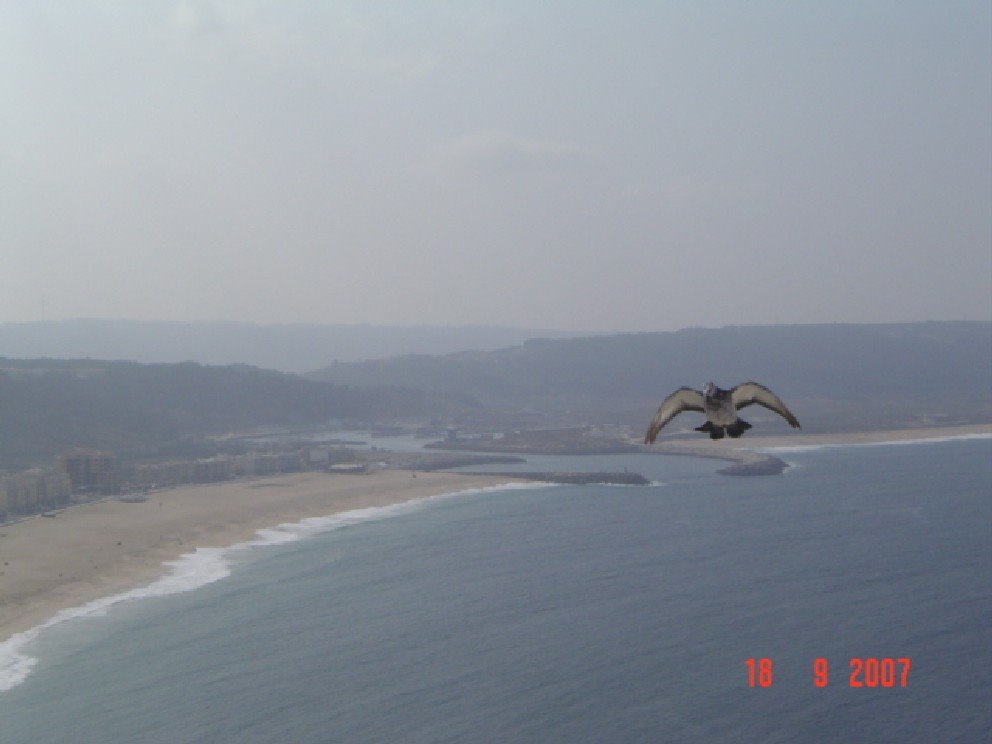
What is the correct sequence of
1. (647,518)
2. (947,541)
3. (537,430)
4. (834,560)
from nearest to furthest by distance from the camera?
(834,560), (947,541), (647,518), (537,430)

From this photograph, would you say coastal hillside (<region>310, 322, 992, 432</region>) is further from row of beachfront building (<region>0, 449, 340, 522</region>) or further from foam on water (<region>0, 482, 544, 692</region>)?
foam on water (<region>0, 482, 544, 692</region>)

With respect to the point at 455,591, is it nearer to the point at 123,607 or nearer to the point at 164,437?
the point at 123,607

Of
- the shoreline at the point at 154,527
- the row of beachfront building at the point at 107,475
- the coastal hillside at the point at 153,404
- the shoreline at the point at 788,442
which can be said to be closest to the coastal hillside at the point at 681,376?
the coastal hillside at the point at 153,404

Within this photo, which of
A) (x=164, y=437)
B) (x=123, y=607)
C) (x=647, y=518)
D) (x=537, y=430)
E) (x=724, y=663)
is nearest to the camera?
(x=724, y=663)

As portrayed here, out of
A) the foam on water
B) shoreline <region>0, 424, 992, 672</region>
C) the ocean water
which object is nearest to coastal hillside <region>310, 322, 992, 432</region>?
shoreline <region>0, 424, 992, 672</region>

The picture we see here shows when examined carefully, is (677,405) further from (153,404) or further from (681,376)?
(681,376)

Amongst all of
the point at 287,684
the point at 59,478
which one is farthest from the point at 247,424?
the point at 287,684
